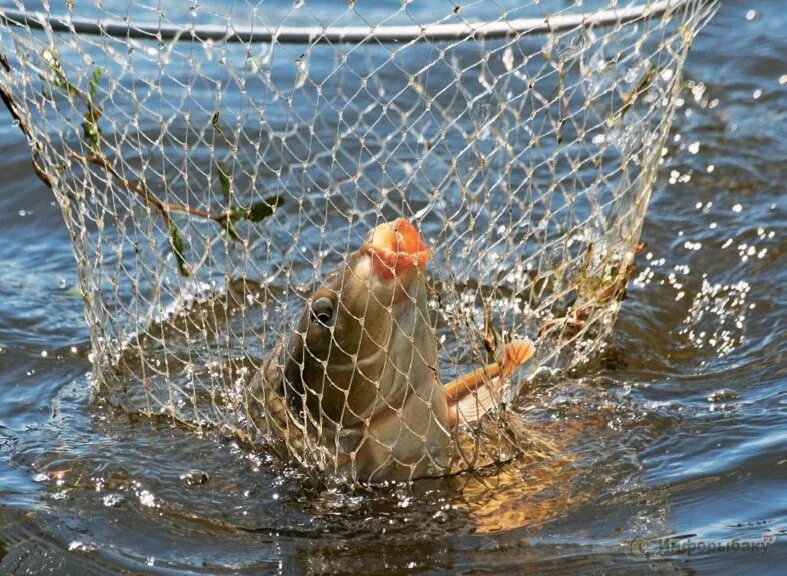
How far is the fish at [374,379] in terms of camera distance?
4.12m

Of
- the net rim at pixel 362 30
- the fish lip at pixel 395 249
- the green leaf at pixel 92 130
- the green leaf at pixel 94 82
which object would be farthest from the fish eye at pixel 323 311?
Answer: the green leaf at pixel 94 82

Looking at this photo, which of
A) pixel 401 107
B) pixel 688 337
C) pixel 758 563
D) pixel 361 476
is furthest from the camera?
pixel 401 107

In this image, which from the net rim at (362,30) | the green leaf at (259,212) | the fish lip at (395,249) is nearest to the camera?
the fish lip at (395,249)

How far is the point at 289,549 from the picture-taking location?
419 cm

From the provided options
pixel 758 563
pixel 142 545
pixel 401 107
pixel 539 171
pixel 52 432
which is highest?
pixel 401 107

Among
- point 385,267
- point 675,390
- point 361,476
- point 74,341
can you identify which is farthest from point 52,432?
point 675,390

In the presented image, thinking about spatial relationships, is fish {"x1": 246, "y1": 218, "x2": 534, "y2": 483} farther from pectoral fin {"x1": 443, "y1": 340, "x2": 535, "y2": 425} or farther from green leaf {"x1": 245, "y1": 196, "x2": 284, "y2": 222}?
green leaf {"x1": 245, "y1": 196, "x2": 284, "y2": 222}

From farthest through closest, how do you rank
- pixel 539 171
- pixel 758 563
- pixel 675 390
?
1. pixel 539 171
2. pixel 675 390
3. pixel 758 563

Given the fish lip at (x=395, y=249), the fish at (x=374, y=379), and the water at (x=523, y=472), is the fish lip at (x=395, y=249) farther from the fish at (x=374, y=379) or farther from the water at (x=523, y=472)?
the water at (x=523, y=472)

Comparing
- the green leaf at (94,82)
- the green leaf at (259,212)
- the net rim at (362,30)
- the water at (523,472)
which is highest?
the net rim at (362,30)

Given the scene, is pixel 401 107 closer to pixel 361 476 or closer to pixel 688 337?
pixel 688 337

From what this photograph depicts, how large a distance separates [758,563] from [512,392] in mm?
1273

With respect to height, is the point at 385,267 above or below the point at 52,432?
above

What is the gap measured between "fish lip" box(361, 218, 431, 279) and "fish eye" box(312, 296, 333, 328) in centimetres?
27
